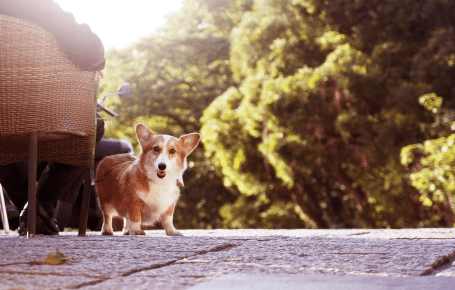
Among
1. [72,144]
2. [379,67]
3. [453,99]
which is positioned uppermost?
[379,67]

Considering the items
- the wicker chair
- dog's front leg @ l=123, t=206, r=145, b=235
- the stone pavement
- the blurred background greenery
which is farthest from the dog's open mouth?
the blurred background greenery

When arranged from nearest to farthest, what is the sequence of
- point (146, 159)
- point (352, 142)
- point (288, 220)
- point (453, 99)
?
point (146, 159), point (453, 99), point (352, 142), point (288, 220)

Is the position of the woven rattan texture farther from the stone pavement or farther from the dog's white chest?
the stone pavement

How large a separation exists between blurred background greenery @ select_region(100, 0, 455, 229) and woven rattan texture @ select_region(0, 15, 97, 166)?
5491 millimetres

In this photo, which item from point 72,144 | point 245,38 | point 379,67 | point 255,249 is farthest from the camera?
point 245,38

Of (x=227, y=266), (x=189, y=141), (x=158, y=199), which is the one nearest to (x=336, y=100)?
(x=189, y=141)

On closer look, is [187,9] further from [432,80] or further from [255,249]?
[255,249]

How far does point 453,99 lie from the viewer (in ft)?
30.9

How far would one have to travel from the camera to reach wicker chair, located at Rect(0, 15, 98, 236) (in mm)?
3184

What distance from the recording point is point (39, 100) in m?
3.29

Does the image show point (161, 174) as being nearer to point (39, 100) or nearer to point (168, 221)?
point (168, 221)

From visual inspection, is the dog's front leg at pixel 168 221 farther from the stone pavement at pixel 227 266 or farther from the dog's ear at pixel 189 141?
the stone pavement at pixel 227 266

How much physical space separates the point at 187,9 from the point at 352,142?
29.8 feet

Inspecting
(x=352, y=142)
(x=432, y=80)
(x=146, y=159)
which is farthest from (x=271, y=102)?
(x=146, y=159)
